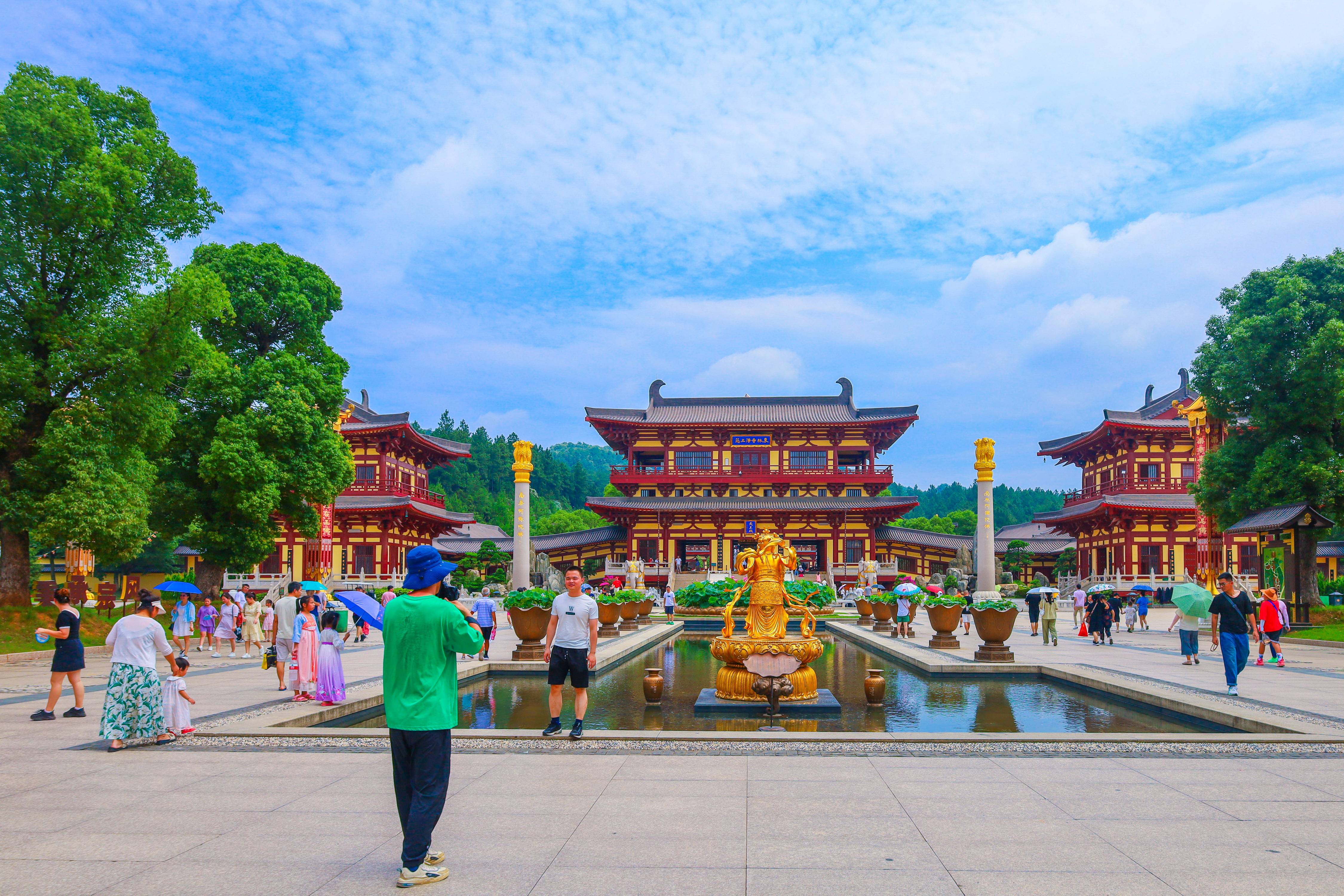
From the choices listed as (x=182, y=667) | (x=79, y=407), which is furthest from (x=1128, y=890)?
(x=79, y=407)

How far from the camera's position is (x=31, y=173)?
1712 centimetres

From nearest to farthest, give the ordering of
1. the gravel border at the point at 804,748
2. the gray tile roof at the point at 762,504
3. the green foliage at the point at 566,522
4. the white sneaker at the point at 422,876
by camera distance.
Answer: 1. the white sneaker at the point at 422,876
2. the gravel border at the point at 804,748
3. the gray tile roof at the point at 762,504
4. the green foliage at the point at 566,522

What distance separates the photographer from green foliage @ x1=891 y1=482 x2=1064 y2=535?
91.7 m

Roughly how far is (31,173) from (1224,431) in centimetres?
3885

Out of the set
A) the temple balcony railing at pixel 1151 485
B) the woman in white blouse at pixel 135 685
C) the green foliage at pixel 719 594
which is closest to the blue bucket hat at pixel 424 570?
the woman in white blouse at pixel 135 685


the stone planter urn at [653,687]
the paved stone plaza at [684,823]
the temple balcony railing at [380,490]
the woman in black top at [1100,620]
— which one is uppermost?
the temple balcony railing at [380,490]

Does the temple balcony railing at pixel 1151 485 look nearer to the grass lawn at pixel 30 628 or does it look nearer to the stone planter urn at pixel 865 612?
the stone planter urn at pixel 865 612

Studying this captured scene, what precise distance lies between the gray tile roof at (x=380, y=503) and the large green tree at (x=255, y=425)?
16.4 m

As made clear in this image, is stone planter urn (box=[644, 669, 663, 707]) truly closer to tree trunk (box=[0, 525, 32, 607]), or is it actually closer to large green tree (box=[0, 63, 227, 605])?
large green tree (box=[0, 63, 227, 605])

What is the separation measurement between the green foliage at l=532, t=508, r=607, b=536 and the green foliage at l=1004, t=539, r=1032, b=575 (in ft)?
100

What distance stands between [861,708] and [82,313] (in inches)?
719

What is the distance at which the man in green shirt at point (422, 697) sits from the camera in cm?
412

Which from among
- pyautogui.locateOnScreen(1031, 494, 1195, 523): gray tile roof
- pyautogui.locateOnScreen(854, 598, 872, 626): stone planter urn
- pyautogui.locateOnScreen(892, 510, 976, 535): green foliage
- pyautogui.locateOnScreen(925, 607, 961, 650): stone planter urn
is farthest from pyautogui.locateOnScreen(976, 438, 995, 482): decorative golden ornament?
pyautogui.locateOnScreen(892, 510, 976, 535): green foliage

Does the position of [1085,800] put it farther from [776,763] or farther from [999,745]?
[776,763]
